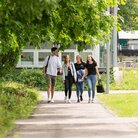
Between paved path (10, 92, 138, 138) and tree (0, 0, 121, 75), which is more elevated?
tree (0, 0, 121, 75)

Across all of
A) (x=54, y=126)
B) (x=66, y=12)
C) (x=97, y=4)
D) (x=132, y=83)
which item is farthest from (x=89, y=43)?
(x=132, y=83)

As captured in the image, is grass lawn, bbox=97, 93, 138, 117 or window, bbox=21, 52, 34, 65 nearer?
grass lawn, bbox=97, 93, 138, 117

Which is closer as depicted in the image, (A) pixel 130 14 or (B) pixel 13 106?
(B) pixel 13 106

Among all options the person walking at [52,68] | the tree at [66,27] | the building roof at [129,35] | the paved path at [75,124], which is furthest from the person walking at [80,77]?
the building roof at [129,35]

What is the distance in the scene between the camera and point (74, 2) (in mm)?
14758

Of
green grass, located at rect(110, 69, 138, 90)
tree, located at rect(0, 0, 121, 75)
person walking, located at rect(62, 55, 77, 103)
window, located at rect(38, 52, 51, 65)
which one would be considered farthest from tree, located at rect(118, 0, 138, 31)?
tree, located at rect(0, 0, 121, 75)

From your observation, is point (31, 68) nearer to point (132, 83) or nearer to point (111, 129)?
point (132, 83)

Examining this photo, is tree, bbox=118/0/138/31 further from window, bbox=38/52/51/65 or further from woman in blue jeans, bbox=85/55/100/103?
woman in blue jeans, bbox=85/55/100/103

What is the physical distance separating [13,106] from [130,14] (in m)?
49.5

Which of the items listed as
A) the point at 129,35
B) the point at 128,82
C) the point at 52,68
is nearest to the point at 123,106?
the point at 52,68

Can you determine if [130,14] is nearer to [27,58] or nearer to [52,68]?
[27,58]

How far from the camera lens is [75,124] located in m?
13.1

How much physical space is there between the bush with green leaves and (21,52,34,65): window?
32.0 ft

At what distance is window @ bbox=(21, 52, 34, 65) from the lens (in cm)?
3080
